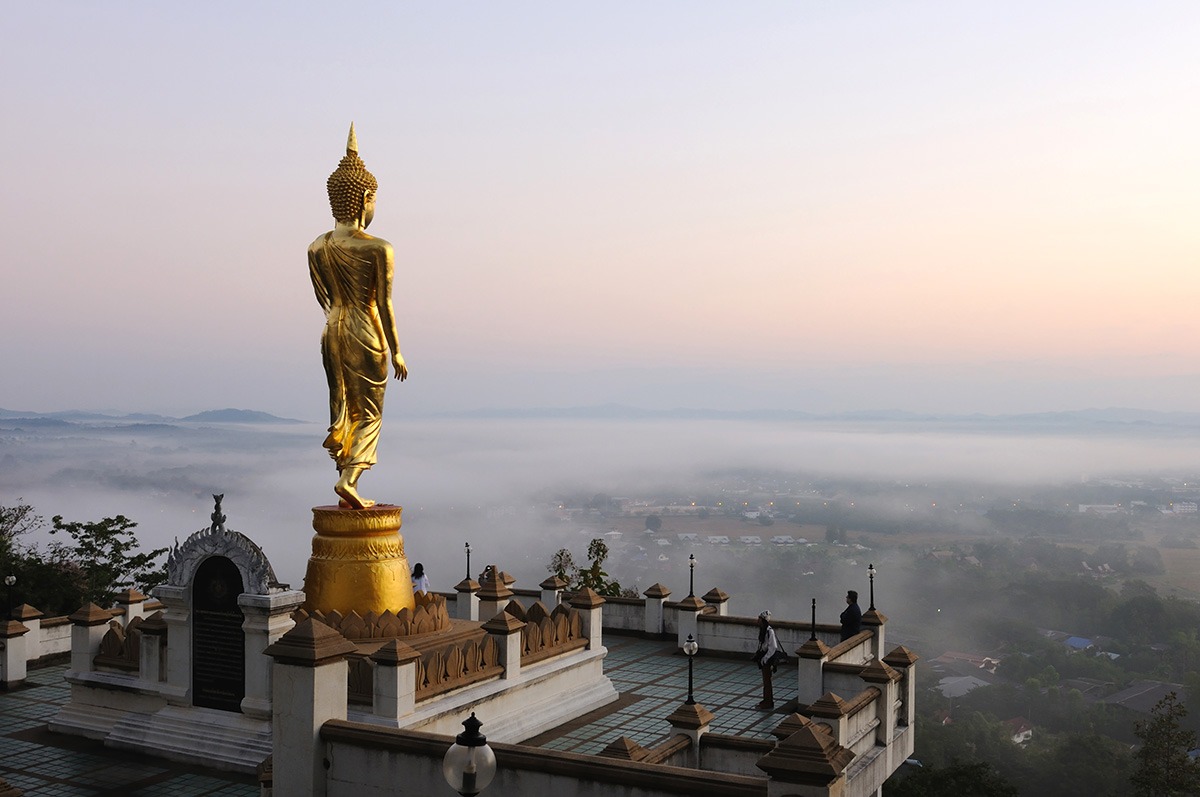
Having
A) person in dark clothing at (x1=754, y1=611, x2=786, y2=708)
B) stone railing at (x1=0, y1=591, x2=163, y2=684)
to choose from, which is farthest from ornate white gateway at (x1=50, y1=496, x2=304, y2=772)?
person in dark clothing at (x1=754, y1=611, x2=786, y2=708)

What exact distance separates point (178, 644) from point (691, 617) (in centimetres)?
1108

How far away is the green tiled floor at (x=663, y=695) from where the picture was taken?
1680 centimetres

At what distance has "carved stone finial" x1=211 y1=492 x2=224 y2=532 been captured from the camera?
51.3 feet

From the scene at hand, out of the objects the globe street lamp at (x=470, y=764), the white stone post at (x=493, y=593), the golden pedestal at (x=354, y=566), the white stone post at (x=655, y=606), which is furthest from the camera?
the white stone post at (x=655, y=606)

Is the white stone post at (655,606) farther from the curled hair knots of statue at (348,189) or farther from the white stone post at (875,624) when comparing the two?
the curled hair knots of statue at (348,189)

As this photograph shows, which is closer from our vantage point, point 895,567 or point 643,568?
point 643,568

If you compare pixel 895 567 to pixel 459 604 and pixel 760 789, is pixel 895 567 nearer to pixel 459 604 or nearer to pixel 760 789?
pixel 459 604

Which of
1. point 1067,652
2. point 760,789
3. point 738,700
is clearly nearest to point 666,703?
point 738,700

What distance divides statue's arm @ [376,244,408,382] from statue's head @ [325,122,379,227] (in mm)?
916

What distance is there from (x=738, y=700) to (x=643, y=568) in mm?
65749

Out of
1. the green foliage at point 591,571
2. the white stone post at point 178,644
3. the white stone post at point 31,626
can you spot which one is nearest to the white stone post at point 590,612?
the white stone post at point 178,644

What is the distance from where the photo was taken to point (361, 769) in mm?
10719

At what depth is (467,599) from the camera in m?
24.9

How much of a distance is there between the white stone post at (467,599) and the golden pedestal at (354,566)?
6866 millimetres
